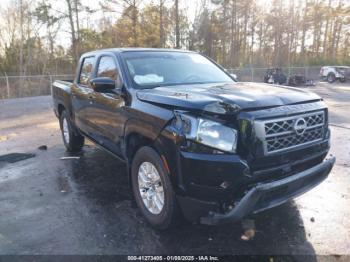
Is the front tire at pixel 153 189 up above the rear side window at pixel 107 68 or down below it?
below

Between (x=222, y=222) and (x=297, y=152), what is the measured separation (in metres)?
1.01

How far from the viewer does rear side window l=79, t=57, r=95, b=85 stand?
17.1ft

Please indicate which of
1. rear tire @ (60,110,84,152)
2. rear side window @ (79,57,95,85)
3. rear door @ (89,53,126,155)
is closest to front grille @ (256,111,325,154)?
rear door @ (89,53,126,155)

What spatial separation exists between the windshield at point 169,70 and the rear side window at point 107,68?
21cm

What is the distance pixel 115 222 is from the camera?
3.60m

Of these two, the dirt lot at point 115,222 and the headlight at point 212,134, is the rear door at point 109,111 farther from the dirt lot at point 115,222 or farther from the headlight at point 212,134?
the headlight at point 212,134

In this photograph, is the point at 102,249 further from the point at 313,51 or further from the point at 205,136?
the point at 313,51

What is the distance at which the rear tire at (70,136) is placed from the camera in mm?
6348

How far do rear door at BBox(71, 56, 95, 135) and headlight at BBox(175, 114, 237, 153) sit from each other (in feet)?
8.27

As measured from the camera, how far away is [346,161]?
5.52 meters

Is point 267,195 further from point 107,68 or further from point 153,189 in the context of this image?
point 107,68

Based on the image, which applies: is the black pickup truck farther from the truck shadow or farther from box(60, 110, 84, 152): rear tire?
box(60, 110, 84, 152): rear tire

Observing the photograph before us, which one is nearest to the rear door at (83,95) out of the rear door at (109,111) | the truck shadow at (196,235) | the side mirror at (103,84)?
the rear door at (109,111)

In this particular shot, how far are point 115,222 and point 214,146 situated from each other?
163 cm
